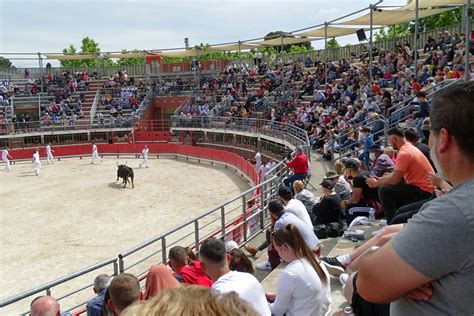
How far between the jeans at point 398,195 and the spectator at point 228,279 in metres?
2.08

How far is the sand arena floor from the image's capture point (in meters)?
14.9

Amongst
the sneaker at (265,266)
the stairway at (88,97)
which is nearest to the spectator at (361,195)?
the sneaker at (265,266)

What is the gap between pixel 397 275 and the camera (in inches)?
68.4

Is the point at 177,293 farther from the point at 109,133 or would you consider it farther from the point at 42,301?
the point at 109,133

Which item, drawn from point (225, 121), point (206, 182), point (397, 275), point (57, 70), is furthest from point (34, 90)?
point (397, 275)

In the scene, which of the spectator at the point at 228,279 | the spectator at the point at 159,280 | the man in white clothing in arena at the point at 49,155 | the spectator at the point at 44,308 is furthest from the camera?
the man in white clothing in arena at the point at 49,155

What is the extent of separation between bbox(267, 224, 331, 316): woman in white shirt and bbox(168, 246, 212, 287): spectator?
1096 millimetres

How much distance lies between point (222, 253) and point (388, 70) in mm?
20159

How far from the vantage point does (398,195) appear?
526cm

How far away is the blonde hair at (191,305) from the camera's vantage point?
4.09 feet

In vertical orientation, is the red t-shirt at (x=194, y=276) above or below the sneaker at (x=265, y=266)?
above

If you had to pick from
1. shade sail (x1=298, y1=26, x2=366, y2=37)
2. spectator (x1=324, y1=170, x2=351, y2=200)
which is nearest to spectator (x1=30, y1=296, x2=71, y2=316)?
spectator (x1=324, y1=170, x2=351, y2=200)

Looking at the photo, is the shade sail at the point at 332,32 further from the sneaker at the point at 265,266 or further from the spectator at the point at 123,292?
the spectator at the point at 123,292

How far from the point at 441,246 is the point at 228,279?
2.32 m
